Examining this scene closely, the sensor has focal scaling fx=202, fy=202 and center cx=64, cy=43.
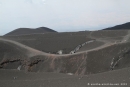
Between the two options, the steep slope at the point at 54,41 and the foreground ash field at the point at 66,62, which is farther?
the steep slope at the point at 54,41

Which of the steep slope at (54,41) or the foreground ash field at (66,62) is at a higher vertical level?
the steep slope at (54,41)

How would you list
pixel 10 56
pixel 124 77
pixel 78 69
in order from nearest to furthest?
pixel 124 77
pixel 78 69
pixel 10 56

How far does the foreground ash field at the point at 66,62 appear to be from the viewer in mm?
11875

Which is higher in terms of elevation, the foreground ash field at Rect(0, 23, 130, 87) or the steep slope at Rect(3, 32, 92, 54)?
the steep slope at Rect(3, 32, 92, 54)

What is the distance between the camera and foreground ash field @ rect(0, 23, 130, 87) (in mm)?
11875

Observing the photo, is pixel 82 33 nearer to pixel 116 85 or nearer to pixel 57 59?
pixel 57 59

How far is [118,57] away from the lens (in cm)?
2589

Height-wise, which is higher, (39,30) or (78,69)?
(39,30)

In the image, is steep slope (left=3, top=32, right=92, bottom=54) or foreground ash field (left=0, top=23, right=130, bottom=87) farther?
steep slope (left=3, top=32, right=92, bottom=54)

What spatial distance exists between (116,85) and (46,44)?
91.7ft

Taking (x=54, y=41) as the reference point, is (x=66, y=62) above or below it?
below

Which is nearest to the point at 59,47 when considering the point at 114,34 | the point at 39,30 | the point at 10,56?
the point at 10,56

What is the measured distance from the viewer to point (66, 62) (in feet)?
87.6

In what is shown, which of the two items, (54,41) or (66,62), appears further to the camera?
(54,41)
